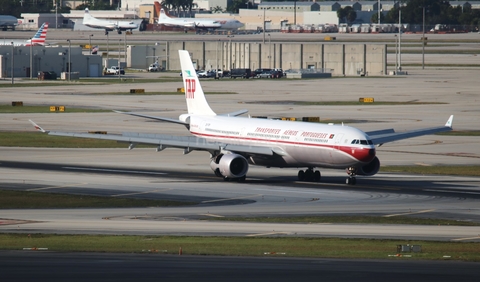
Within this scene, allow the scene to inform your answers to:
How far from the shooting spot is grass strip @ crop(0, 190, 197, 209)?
48.6 meters

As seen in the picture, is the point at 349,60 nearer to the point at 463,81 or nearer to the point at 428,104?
the point at 463,81

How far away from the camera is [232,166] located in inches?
2249

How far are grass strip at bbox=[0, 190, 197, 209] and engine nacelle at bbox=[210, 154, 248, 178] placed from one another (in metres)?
7.74

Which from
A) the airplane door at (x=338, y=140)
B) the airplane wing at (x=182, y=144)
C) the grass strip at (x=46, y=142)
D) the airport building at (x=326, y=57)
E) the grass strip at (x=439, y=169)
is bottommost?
the grass strip at (x=439, y=169)

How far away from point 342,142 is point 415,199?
5.93 metres

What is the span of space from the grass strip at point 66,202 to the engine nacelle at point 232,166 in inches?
305

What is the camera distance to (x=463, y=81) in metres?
159

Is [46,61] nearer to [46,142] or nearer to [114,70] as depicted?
[114,70]

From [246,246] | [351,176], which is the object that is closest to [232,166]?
[351,176]

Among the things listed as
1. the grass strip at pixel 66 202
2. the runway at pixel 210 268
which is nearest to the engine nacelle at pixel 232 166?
the grass strip at pixel 66 202

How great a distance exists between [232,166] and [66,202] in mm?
11853

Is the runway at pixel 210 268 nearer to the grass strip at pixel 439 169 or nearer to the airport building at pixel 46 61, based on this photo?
the grass strip at pixel 439 169

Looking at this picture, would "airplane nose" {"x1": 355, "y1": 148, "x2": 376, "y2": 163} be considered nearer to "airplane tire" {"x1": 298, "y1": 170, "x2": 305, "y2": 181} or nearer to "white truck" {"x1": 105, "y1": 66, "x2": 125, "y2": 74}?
"airplane tire" {"x1": 298, "y1": 170, "x2": 305, "y2": 181}

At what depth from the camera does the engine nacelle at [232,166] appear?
57031 mm
